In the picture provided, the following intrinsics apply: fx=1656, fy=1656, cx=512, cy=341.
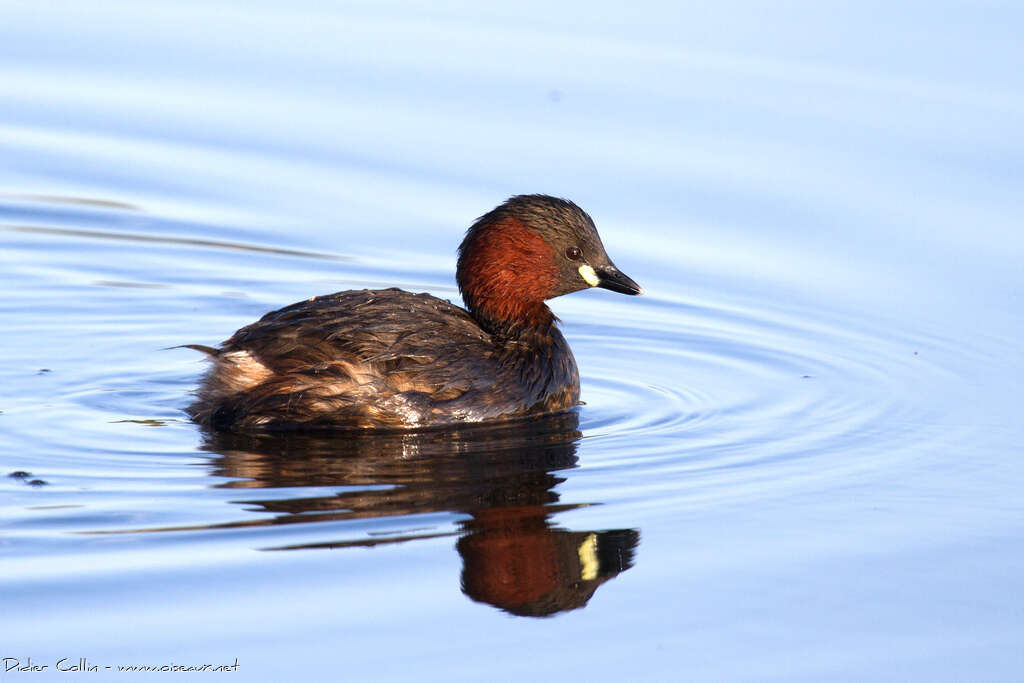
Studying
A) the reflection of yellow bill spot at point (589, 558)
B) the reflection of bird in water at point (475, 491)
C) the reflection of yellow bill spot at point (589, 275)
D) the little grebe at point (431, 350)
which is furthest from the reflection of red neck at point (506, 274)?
the reflection of yellow bill spot at point (589, 558)

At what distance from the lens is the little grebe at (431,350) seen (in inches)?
321

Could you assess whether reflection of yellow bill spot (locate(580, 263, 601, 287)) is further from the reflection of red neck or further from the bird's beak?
the reflection of red neck

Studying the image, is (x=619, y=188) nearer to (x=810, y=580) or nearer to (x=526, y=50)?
(x=526, y=50)

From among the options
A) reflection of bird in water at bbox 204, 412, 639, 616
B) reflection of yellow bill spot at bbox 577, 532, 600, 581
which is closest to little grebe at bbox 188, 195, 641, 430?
reflection of bird in water at bbox 204, 412, 639, 616

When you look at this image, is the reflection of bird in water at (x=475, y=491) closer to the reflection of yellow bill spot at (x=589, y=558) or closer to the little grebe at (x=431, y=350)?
the reflection of yellow bill spot at (x=589, y=558)

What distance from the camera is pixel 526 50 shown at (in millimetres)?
13531

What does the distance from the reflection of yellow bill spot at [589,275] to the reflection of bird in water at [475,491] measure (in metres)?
0.82

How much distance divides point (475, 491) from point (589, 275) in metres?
2.23

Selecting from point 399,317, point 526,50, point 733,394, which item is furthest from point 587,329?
point 526,50

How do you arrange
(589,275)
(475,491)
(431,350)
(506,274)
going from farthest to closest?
(589,275) < (506,274) < (431,350) < (475,491)

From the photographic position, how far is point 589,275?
9.08 metres

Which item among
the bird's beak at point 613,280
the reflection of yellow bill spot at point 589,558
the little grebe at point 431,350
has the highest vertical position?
the bird's beak at point 613,280

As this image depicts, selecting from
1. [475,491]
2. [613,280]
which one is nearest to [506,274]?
[613,280]

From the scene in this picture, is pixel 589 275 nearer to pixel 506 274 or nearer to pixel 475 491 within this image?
pixel 506 274
